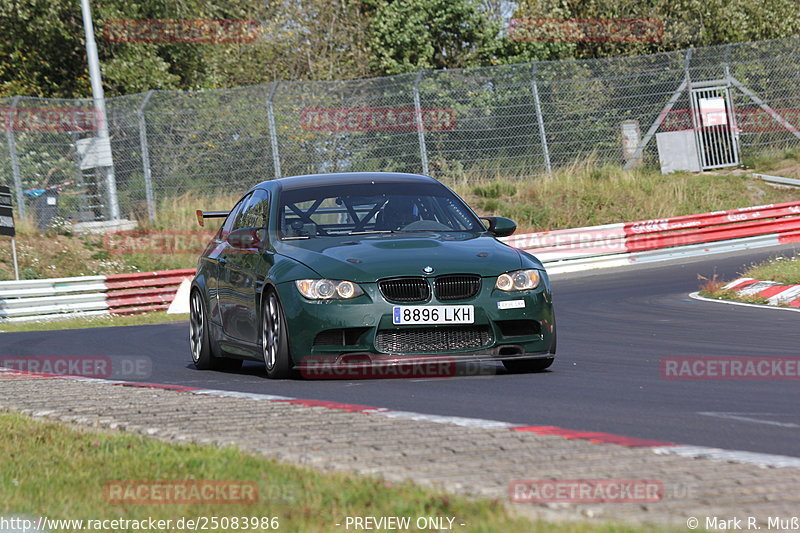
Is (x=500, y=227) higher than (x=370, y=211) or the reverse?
the reverse

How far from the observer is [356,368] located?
8.64 meters

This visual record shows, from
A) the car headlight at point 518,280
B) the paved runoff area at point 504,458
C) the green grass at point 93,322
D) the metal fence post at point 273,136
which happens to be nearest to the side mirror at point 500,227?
the car headlight at point 518,280

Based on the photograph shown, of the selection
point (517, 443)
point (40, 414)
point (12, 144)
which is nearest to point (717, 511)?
point (517, 443)

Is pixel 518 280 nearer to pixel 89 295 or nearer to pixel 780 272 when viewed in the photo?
pixel 780 272

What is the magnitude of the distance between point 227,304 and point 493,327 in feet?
8.00

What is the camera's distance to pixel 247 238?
9.55m

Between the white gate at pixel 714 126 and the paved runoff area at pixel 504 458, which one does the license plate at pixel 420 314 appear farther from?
the white gate at pixel 714 126

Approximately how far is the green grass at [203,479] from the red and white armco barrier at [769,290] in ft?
35.3

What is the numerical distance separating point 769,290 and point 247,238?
856 centimetres

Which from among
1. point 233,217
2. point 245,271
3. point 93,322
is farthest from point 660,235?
point 245,271

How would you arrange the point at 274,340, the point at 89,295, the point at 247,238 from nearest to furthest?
the point at 274,340
the point at 247,238
the point at 89,295

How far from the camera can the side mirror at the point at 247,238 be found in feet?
31.4

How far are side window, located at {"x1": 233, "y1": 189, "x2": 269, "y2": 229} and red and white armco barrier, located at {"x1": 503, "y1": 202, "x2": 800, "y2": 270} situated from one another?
1329cm

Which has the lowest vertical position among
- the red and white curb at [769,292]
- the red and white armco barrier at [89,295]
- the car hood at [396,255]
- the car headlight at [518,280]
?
the red and white curb at [769,292]
